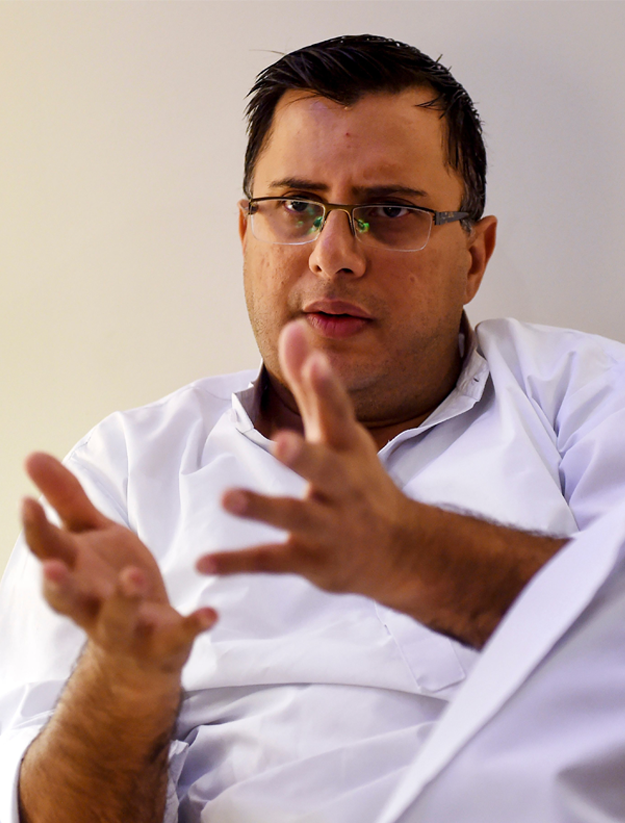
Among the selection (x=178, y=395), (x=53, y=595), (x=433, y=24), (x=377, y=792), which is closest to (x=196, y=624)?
(x=53, y=595)

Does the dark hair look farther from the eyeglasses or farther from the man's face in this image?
the eyeglasses

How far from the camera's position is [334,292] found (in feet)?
3.64

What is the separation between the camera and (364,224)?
1.14 m

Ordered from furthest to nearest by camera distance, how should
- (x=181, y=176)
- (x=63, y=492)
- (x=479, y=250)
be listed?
1. (x=181, y=176)
2. (x=479, y=250)
3. (x=63, y=492)

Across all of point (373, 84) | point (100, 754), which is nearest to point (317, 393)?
point (100, 754)

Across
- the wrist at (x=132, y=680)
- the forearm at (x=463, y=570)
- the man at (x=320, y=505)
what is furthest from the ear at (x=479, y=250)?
the wrist at (x=132, y=680)

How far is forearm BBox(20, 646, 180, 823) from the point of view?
70 cm

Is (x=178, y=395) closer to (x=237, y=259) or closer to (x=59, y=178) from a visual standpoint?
(x=237, y=259)

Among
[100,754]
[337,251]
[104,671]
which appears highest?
[337,251]

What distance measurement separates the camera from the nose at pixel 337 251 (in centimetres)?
110

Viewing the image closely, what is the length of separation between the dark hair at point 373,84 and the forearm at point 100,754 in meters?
0.92

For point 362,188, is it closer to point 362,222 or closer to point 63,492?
point 362,222

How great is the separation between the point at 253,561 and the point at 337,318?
2.08ft

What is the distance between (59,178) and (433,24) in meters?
0.82
